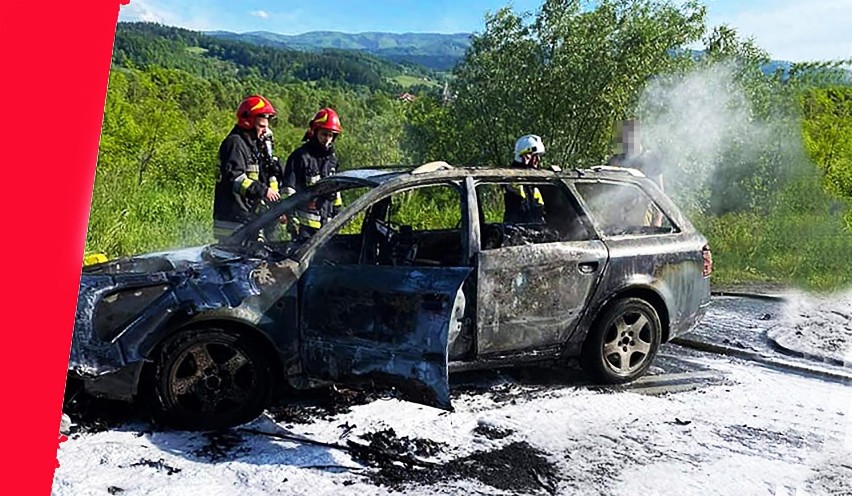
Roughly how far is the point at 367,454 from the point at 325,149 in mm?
3535

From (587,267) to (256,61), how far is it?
8.30ft

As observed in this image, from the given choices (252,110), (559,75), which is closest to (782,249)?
(559,75)

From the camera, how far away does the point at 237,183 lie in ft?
20.7

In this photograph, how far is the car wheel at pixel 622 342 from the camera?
524cm

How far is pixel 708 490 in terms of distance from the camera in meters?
3.75

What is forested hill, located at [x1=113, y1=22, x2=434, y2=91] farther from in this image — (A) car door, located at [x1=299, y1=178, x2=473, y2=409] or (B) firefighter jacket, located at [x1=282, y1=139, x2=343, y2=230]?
(A) car door, located at [x1=299, y1=178, x2=473, y2=409]

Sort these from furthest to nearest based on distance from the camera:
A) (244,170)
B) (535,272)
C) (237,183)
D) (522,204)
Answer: (244,170)
(237,183)
(522,204)
(535,272)

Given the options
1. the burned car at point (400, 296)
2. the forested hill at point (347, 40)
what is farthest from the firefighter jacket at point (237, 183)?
the forested hill at point (347, 40)

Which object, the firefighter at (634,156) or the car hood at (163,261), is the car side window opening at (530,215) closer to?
the car hood at (163,261)

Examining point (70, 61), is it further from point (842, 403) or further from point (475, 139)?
point (475, 139)

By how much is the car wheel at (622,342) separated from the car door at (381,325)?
4.66 feet

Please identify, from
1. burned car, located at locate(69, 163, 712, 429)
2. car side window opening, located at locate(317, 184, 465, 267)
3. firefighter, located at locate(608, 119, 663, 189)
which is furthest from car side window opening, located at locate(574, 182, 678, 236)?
firefighter, located at locate(608, 119, 663, 189)

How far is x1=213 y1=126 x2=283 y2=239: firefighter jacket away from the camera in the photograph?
20.7 ft

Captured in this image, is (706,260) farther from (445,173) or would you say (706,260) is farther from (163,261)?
(163,261)
